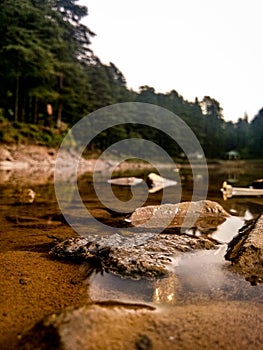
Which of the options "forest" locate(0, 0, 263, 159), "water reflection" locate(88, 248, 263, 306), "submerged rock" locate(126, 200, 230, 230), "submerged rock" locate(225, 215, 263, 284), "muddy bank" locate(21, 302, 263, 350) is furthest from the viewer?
"forest" locate(0, 0, 263, 159)

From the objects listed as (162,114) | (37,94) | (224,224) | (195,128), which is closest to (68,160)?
(37,94)

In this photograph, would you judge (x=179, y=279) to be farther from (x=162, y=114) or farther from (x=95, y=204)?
(x=162, y=114)

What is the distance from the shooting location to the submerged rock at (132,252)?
9.41 ft

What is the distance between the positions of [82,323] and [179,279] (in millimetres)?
1309

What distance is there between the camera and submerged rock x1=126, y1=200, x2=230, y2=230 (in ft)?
16.9

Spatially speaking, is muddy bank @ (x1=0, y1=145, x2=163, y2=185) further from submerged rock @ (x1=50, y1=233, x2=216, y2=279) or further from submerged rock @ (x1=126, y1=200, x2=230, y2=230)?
submerged rock @ (x1=50, y1=233, x2=216, y2=279)

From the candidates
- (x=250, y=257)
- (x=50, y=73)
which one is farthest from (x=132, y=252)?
(x=50, y=73)

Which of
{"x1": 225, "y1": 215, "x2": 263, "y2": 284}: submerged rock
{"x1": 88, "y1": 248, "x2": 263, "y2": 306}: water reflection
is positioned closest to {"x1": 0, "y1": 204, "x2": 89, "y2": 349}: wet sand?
{"x1": 88, "y1": 248, "x2": 263, "y2": 306}: water reflection

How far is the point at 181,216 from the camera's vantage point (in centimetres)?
549

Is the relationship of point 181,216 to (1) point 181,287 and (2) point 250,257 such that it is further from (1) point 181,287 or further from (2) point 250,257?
(1) point 181,287

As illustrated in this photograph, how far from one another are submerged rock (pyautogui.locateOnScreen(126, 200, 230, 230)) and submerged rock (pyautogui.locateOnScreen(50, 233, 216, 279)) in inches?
48.2

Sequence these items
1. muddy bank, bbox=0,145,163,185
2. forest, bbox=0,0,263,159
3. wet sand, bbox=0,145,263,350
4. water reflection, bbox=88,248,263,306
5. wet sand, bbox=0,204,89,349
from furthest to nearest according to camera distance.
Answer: forest, bbox=0,0,263,159
muddy bank, bbox=0,145,163,185
water reflection, bbox=88,248,263,306
wet sand, bbox=0,204,89,349
wet sand, bbox=0,145,263,350

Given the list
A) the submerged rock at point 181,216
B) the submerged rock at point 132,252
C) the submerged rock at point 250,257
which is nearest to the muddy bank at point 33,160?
the submerged rock at point 181,216

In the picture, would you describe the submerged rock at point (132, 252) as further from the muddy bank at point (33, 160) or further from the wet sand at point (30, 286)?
the muddy bank at point (33, 160)
